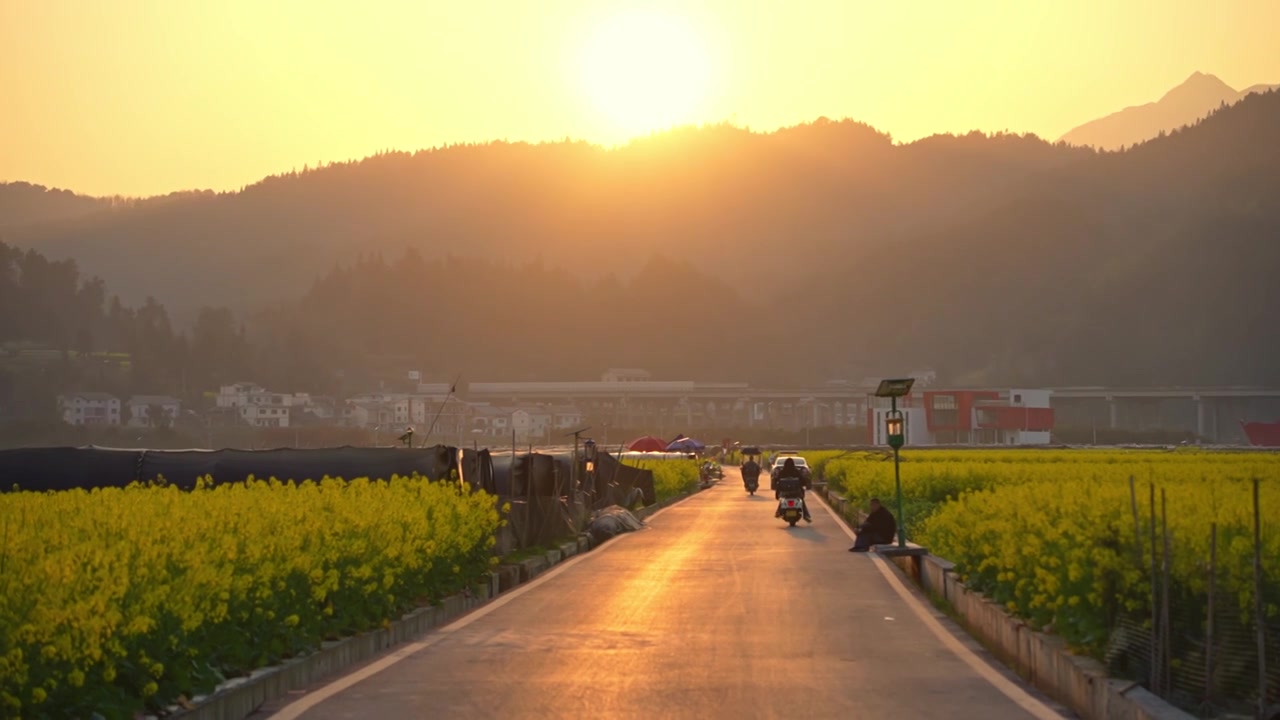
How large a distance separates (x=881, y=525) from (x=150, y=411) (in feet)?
517

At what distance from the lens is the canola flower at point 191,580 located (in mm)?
8547

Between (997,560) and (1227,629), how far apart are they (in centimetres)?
466

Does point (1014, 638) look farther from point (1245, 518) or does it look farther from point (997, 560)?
point (1245, 518)

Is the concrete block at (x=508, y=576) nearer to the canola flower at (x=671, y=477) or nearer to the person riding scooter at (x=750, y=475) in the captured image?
the canola flower at (x=671, y=477)

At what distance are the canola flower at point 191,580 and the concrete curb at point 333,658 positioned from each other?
0.13 m

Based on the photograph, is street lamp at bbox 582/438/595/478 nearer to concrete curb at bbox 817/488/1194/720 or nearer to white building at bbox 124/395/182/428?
concrete curb at bbox 817/488/1194/720

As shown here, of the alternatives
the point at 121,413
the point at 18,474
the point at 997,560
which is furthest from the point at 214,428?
the point at 997,560

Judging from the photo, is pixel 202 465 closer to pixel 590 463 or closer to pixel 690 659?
pixel 690 659

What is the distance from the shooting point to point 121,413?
178750 mm

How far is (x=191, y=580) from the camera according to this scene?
405 inches

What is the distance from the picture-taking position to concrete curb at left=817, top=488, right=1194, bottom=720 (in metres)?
9.84

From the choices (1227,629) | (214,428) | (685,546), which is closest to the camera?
(1227,629)

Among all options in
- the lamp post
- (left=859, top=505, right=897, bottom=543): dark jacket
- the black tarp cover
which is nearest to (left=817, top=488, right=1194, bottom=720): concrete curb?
the black tarp cover

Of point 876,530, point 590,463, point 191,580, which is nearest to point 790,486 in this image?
point 590,463
